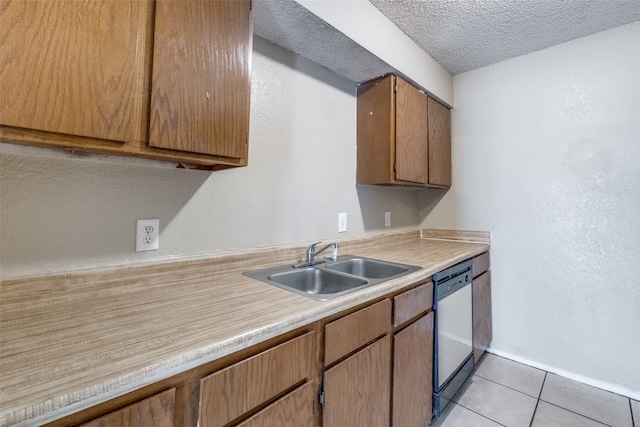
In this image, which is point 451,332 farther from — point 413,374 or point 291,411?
point 291,411

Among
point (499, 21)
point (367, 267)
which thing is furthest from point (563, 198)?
point (367, 267)

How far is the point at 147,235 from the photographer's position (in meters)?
1.08

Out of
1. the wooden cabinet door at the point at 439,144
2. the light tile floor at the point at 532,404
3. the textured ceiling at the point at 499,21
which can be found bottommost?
the light tile floor at the point at 532,404

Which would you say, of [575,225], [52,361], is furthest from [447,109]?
[52,361]

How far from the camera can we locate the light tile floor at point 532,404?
5.15 ft

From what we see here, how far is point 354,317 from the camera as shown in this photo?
101 cm

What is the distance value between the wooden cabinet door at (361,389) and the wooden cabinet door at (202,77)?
86 centimetres

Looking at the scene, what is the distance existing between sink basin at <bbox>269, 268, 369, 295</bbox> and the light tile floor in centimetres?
95

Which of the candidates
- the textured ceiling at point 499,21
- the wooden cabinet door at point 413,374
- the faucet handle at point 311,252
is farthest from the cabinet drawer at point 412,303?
the textured ceiling at point 499,21

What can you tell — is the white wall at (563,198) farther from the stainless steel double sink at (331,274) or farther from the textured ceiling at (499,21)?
the stainless steel double sink at (331,274)

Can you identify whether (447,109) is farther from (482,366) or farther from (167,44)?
(167,44)

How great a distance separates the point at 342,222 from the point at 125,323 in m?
1.36

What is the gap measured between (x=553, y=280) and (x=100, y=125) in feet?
8.97

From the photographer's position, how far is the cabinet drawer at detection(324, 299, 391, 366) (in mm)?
935
